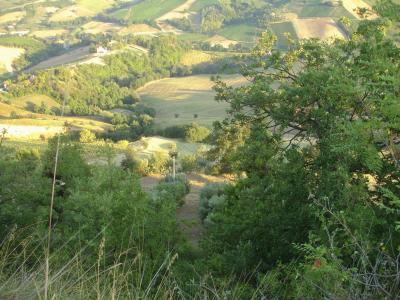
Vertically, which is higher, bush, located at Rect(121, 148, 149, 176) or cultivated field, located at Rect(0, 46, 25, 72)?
bush, located at Rect(121, 148, 149, 176)

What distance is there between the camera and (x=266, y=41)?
13547mm

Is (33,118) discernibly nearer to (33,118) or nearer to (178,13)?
(33,118)

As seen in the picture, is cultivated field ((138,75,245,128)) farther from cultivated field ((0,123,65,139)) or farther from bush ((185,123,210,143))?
cultivated field ((0,123,65,139))

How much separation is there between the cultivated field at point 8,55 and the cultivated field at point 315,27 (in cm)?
7754

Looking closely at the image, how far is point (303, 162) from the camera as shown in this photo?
10.1 meters

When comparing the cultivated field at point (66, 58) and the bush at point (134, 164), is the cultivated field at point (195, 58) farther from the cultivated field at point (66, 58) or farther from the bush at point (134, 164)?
the bush at point (134, 164)

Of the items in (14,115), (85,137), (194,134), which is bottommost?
(14,115)

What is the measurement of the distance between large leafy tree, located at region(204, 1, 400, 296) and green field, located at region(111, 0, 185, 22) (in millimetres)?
168262

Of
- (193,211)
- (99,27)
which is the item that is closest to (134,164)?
(193,211)

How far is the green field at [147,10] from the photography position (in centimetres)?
17688

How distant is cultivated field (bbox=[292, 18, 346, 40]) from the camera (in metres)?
111

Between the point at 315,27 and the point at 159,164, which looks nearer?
the point at 159,164

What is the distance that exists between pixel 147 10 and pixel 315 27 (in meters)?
84.7

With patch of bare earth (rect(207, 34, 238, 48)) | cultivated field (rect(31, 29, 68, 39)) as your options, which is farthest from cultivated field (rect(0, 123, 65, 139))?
cultivated field (rect(31, 29, 68, 39))
